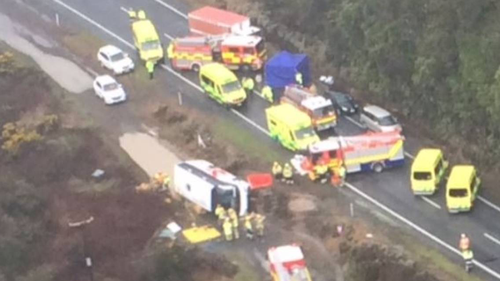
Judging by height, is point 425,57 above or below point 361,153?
above

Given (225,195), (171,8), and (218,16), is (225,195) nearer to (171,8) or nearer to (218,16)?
(218,16)

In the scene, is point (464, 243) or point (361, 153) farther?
point (361, 153)

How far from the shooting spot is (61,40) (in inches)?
2256

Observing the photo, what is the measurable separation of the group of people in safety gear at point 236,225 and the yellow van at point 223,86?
28.9ft

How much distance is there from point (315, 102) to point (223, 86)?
452 centimetres

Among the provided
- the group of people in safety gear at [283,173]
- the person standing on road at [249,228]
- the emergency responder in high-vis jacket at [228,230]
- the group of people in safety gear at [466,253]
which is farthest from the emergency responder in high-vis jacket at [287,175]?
the group of people in safety gear at [466,253]

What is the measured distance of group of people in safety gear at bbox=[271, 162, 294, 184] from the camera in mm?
43281

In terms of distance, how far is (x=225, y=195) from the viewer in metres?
41.4

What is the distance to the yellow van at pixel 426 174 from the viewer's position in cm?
4112

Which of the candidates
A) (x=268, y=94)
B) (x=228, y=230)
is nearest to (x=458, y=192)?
(x=228, y=230)

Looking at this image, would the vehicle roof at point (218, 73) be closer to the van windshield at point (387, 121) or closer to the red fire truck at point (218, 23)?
the red fire truck at point (218, 23)

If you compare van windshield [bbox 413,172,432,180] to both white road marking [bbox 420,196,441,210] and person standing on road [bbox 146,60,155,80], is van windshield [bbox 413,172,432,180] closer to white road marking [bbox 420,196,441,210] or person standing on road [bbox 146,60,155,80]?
white road marking [bbox 420,196,441,210]

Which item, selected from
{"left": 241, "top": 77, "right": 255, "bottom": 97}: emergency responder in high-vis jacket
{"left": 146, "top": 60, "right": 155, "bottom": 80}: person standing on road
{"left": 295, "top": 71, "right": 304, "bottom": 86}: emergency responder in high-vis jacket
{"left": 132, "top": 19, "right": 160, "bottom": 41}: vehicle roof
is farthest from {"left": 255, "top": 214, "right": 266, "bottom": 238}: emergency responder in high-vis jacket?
{"left": 132, "top": 19, "right": 160, "bottom": 41}: vehicle roof

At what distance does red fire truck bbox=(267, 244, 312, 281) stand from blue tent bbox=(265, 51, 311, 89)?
42.0 feet
